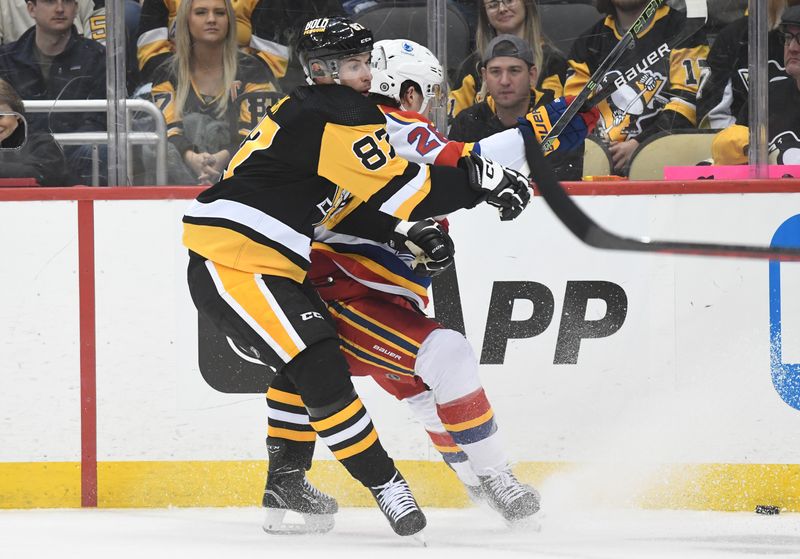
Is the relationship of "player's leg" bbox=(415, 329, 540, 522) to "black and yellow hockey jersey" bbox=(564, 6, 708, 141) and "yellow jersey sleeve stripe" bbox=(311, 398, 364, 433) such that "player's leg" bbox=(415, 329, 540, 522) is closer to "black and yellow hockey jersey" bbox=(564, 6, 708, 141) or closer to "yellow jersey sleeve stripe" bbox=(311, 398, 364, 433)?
"yellow jersey sleeve stripe" bbox=(311, 398, 364, 433)

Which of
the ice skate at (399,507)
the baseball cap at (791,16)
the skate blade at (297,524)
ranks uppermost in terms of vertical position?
the baseball cap at (791,16)

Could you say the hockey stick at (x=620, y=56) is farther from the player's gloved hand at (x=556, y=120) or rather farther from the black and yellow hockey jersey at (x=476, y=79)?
the black and yellow hockey jersey at (x=476, y=79)

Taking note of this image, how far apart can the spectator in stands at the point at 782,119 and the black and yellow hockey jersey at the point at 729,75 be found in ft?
0.07

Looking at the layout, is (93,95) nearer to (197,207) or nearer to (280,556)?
(197,207)

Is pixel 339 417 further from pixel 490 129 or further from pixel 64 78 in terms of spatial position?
pixel 64 78

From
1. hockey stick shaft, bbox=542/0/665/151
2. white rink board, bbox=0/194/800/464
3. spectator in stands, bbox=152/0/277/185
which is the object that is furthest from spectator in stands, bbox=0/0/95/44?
hockey stick shaft, bbox=542/0/665/151

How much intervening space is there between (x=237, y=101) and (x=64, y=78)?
0.53m

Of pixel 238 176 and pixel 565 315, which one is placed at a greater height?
pixel 238 176

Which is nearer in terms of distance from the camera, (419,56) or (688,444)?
(419,56)

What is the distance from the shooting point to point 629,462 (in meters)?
3.66

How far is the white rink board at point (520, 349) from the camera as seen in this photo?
11.8 ft

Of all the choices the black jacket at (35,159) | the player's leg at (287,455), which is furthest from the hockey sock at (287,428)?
the black jacket at (35,159)

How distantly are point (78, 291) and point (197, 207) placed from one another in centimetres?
82

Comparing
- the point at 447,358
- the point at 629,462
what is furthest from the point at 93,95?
the point at 629,462
